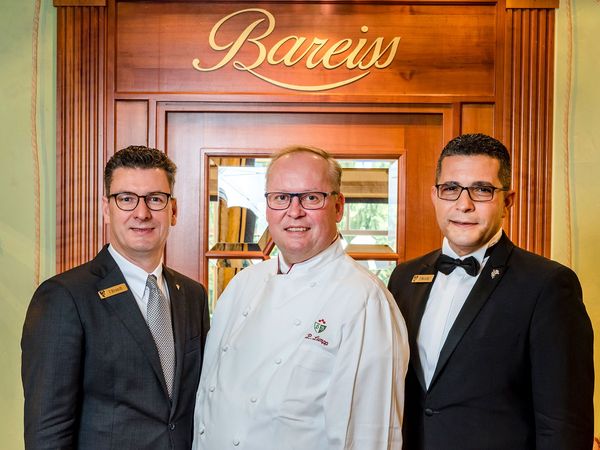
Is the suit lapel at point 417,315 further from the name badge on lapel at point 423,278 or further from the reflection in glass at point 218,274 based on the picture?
the reflection in glass at point 218,274

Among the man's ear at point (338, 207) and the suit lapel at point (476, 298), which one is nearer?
the suit lapel at point (476, 298)

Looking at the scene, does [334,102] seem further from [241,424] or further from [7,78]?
[241,424]

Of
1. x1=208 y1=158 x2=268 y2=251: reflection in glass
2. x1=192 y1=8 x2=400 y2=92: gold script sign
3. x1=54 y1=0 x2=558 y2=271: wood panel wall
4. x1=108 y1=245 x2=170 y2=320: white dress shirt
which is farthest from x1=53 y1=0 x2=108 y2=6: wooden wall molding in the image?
x1=108 y1=245 x2=170 y2=320: white dress shirt

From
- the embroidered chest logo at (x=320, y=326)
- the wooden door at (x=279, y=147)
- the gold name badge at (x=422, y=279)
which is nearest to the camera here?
the embroidered chest logo at (x=320, y=326)

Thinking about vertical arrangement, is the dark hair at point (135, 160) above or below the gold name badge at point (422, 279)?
above

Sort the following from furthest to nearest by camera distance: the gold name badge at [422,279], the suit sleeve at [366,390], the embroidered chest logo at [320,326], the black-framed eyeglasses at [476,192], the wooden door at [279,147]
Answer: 1. the wooden door at [279,147]
2. the gold name badge at [422,279]
3. the black-framed eyeglasses at [476,192]
4. the embroidered chest logo at [320,326]
5. the suit sleeve at [366,390]

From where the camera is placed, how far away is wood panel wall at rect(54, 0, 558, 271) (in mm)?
2951

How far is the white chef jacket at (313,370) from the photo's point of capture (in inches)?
66.2

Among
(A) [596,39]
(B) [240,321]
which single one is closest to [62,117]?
(B) [240,321]

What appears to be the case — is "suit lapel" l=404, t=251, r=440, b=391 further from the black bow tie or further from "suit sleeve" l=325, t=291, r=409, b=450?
"suit sleeve" l=325, t=291, r=409, b=450

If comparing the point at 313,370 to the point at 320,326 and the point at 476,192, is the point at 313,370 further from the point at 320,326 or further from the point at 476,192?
the point at 476,192

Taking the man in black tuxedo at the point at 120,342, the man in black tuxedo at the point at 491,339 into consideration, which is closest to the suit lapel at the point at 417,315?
the man in black tuxedo at the point at 491,339

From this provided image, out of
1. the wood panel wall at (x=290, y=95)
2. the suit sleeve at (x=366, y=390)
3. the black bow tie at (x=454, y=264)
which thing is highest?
the wood panel wall at (x=290, y=95)

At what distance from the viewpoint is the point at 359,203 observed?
3.10m
